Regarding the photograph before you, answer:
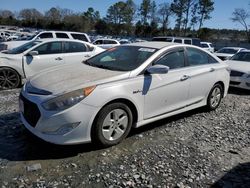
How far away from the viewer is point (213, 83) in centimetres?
560

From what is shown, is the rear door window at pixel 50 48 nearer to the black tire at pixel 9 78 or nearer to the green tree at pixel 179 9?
the black tire at pixel 9 78

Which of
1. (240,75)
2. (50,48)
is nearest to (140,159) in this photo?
(50,48)

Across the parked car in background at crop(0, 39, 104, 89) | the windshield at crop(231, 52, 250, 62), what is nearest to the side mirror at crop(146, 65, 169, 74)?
the parked car in background at crop(0, 39, 104, 89)

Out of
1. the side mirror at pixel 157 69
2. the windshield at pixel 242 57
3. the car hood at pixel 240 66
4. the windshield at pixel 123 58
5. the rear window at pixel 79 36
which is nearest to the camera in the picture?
the side mirror at pixel 157 69

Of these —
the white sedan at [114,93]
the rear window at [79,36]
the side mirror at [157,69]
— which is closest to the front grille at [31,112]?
the white sedan at [114,93]

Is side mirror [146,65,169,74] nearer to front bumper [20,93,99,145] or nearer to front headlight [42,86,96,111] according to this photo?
front bumper [20,93,99,145]

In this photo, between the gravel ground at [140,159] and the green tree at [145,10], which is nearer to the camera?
the gravel ground at [140,159]

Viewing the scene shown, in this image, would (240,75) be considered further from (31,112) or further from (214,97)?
(31,112)

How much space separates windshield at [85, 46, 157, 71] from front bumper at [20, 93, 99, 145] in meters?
1.08

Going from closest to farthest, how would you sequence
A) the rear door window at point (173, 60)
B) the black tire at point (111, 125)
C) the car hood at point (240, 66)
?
the black tire at point (111, 125) → the rear door window at point (173, 60) → the car hood at point (240, 66)

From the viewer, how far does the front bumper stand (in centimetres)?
337

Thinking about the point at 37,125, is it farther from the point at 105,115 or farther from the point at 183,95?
the point at 183,95

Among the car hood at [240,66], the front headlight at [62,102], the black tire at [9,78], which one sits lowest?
the black tire at [9,78]

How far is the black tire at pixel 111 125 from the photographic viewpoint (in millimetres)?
3623
